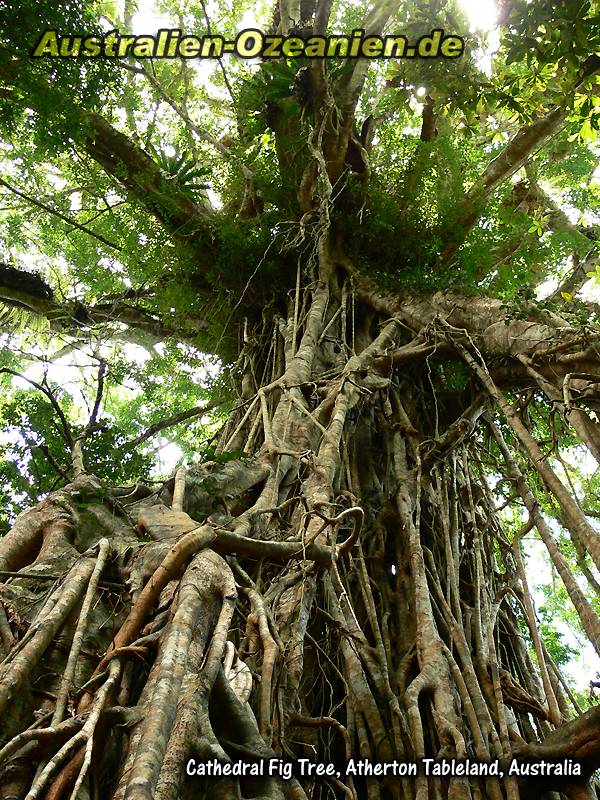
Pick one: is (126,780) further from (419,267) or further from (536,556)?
(536,556)

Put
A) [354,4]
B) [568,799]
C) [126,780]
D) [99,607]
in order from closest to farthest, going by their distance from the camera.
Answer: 1. [126,780]
2. [99,607]
3. [568,799]
4. [354,4]

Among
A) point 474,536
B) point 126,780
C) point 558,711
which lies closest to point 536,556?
point 474,536

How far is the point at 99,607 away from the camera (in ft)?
5.84

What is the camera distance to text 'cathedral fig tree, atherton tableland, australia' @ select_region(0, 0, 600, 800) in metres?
1.56

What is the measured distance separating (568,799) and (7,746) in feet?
6.10

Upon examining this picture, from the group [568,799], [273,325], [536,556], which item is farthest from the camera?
[536,556]

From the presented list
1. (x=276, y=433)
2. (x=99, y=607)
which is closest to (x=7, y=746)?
(x=99, y=607)

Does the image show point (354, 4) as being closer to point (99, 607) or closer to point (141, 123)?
point (141, 123)

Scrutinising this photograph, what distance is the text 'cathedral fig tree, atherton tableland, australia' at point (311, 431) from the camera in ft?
5.12

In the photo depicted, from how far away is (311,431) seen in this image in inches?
126

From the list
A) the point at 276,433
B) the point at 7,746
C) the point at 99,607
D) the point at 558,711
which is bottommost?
the point at 7,746

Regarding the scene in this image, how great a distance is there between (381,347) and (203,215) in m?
2.05

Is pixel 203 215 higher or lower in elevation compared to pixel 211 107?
lower

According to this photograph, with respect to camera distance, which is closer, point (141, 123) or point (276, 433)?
point (276, 433)
